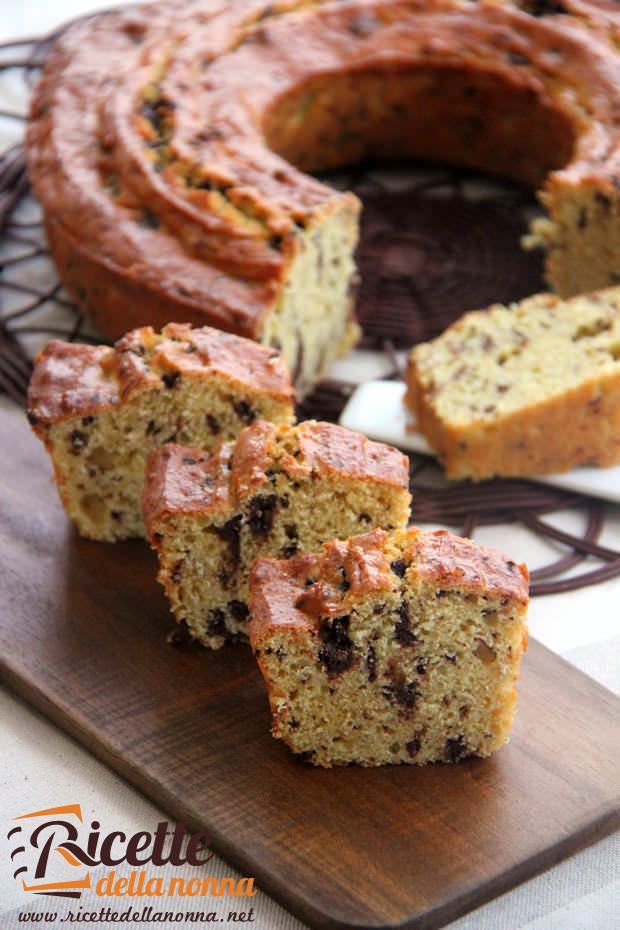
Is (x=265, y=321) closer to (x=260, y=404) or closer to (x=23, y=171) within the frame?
(x=260, y=404)

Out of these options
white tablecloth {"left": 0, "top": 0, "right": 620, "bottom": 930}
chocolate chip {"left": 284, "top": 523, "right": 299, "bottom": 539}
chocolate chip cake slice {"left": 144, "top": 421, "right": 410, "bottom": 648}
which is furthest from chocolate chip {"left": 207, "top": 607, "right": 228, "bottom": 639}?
white tablecloth {"left": 0, "top": 0, "right": 620, "bottom": 930}

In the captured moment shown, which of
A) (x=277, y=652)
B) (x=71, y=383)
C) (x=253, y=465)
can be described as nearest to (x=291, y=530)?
(x=253, y=465)

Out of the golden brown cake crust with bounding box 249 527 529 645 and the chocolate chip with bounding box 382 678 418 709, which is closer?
the golden brown cake crust with bounding box 249 527 529 645

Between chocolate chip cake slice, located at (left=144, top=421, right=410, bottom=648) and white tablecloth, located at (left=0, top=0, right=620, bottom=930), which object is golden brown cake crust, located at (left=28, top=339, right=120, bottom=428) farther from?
white tablecloth, located at (left=0, top=0, right=620, bottom=930)

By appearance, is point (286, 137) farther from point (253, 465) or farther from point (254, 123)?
point (253, 465)

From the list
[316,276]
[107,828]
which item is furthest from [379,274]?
[107,828]
